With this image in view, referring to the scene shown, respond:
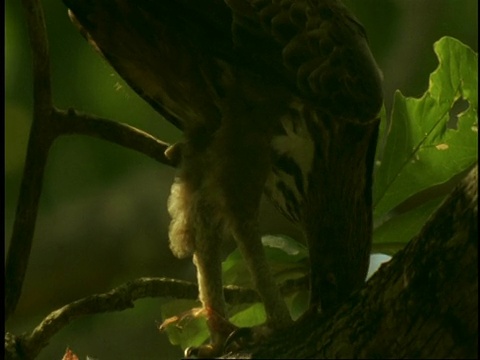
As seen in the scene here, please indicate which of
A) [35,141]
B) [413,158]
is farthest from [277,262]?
[35,141]

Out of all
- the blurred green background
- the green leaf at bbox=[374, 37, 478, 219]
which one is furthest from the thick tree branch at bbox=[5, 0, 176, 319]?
the blurred green background

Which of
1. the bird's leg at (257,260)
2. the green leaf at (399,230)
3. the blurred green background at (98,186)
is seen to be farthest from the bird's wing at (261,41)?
the blurred green background at (98,186)

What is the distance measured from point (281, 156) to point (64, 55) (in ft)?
5.55

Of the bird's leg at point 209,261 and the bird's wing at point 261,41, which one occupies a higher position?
the bird's wing at point 261,41

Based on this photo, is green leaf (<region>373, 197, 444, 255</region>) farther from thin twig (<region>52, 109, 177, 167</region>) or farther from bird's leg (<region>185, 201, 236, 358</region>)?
thin twig (<region>52, 109, 177, 167</region>)

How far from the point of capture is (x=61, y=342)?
12.0 ft

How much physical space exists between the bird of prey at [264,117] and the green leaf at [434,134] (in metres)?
0.17

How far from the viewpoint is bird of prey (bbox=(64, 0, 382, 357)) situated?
1.79 metres

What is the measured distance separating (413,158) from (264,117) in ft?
1.35

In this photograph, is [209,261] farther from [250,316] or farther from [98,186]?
[98,186]

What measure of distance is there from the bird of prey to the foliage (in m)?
0.17

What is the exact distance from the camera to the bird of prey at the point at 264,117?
1786mm

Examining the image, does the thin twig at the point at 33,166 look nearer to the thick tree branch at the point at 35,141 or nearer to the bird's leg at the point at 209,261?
the thick tree branch at the point at 35,141

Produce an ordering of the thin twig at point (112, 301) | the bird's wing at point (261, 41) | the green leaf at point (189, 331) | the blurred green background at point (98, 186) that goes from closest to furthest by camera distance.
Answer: the bird's wing at point (261, 41), the thin twig at point (112, 301), the green leaf at point (189, 331), the blurred green background at point (98, 186)
